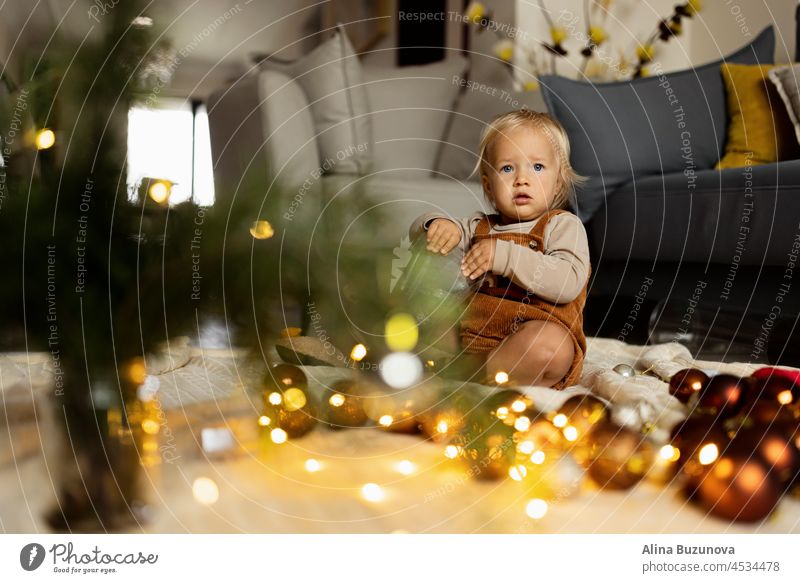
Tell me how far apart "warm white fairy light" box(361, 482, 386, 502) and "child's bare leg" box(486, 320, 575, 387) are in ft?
0.50

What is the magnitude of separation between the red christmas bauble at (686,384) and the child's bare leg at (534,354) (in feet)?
0.30

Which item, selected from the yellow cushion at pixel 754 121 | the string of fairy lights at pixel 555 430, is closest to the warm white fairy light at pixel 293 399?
the string of fairy lights at pixel 555 430

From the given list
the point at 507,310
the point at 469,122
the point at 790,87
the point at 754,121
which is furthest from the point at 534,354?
the point at 790,87

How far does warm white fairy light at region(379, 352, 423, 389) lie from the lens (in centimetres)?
57

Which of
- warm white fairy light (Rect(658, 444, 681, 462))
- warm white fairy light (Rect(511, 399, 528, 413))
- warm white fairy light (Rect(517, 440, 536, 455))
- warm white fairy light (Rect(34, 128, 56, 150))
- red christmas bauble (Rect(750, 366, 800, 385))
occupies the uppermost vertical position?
warm white fairy light (Rect(34, 128, 56, 150))

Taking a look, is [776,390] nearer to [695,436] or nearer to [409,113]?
[695,436]

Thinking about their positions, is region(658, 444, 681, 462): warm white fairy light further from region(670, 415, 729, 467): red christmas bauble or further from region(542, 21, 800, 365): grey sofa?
region(542, 21, 800, 365): grey sofa

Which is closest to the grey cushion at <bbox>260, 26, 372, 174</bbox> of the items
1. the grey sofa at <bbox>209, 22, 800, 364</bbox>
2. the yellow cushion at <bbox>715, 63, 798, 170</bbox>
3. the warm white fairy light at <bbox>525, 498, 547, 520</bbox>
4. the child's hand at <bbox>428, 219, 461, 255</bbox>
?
the grey sofa at <bbox>209, 22, 800, 364</bbox>

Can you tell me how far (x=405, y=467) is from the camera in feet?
1.73

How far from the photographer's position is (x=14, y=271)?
16.5 inches

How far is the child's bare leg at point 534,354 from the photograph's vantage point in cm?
58

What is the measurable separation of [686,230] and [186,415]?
0.60 m

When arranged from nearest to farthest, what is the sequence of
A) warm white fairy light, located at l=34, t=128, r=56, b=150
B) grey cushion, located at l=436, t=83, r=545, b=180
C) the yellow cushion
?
1. warm white fairy light, located at l=34, t=128, r=56, b=150
2. grey cushion, located at l=436, t=83, r=545, b=180
3. the yellow cushion
